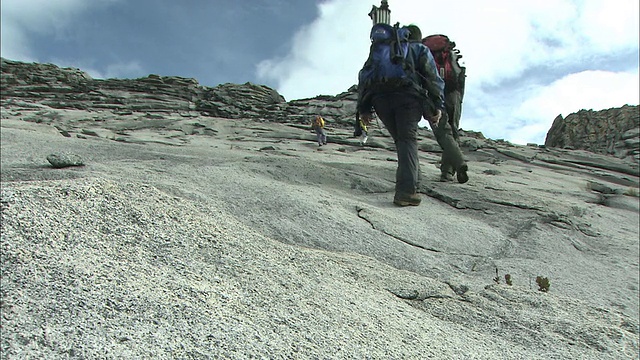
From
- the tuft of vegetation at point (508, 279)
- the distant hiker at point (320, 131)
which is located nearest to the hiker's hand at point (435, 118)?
the tuft of vegetation at point (508, 279)

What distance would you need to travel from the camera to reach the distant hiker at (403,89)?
17.2 ft

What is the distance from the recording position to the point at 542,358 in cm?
224

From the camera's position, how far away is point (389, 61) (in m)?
5.25

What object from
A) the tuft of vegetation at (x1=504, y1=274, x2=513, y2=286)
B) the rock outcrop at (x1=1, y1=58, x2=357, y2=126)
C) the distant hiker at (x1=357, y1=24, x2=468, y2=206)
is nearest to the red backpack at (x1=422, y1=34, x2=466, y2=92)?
the distant hiker at (x1=357, y1=24, x2=468, y2=206)

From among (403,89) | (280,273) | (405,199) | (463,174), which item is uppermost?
(403,89)

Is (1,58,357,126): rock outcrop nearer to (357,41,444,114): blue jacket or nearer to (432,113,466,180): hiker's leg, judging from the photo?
(432,113,466,180): hiker's leg

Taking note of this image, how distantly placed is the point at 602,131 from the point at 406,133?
77.9 feet

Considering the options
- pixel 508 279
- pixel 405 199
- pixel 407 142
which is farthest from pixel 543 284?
pixel 407 142

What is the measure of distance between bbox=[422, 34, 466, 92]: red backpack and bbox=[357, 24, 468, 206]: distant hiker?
6.41ft

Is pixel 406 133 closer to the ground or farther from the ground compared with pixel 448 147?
farther from the ground

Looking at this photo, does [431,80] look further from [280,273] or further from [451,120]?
[280,273]

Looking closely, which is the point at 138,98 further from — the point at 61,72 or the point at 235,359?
the point at 235,359

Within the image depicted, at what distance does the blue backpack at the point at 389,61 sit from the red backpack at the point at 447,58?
2.00m

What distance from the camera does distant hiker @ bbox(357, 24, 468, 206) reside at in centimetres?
525
